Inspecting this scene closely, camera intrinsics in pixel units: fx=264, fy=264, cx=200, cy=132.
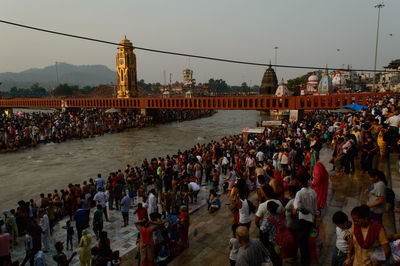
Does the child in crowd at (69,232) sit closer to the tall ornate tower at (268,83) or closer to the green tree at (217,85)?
the tall ornate tower at (268,83)

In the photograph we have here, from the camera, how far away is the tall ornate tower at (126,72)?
65500mm

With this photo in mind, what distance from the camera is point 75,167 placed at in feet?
70.7

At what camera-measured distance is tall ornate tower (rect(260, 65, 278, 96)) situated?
88500 mm

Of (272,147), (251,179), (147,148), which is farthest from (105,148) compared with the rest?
(251,179)

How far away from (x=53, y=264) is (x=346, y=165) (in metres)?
9.54

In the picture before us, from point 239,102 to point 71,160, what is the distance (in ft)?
93.1

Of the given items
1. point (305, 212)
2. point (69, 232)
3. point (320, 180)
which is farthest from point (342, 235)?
point (69, 232)

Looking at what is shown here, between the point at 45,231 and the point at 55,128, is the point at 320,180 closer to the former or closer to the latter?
the point at 45,231

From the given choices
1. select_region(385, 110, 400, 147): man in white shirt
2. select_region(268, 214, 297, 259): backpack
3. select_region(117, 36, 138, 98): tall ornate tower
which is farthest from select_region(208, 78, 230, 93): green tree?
select_region(268, 214, 297, 259): backpack

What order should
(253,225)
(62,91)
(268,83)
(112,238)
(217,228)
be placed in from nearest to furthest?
1. (253,225)
2. (217,228)
3. (112,238)
4. (268,83)
5. (62,91)

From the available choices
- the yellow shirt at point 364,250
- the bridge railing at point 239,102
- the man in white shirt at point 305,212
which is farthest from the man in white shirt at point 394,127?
the bridge railing at point 239,102

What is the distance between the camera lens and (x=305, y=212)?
14.4 ft

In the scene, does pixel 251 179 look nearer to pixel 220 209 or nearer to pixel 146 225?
pixel 220 209

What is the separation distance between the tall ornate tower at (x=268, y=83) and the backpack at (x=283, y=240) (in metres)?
86.9
